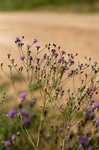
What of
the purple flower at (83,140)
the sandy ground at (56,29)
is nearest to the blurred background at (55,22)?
the sandy ground at (56,29)

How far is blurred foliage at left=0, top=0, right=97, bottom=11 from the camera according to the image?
12.0 metres

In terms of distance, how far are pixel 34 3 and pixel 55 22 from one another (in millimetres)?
2527

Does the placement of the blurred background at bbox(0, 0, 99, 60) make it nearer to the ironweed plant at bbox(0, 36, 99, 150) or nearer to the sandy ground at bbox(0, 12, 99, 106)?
the sandy ground at bbox(0, 12, 99, 106)

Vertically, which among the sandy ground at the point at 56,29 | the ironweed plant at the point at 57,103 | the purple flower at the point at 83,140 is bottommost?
the sandy ground at the point at 56,29

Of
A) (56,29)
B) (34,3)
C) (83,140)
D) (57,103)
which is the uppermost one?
(57,103)

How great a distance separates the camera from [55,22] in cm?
1030

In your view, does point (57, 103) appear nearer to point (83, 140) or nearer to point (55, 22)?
point (83, 140)

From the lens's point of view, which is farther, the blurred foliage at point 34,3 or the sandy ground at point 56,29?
the blurred foliage at point 34,3

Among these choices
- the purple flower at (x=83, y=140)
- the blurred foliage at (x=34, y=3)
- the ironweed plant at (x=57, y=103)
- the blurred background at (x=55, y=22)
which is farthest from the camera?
the blurred foliage at (x=34, y=3)

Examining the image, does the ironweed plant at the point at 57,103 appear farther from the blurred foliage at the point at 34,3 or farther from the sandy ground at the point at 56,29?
the blurred foliage at the point at 34,3

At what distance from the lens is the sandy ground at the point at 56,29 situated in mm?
8014

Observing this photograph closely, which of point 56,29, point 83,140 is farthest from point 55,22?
point 83,140

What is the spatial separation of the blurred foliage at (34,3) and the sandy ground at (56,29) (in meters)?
0.81

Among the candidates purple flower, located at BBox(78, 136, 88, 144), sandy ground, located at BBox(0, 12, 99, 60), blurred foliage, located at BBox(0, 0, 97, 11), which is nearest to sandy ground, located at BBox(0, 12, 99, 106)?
sandy ground, located at BBox(0, 12, 99, 60)
